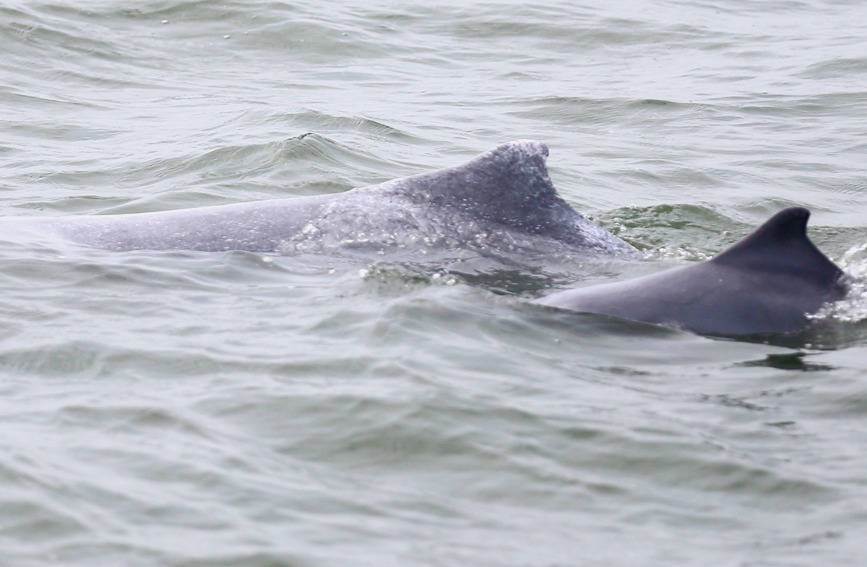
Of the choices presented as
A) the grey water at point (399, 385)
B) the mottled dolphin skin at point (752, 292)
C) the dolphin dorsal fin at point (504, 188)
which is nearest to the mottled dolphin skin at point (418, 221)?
the dolphin dorsal fin at point (504, 188)

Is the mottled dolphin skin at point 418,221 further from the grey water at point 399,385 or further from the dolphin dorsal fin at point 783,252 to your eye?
the dolphin dorsal fin at point 783,252

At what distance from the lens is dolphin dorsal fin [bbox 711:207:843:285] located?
18.5 ft

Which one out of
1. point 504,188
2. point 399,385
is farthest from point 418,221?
point 399,385

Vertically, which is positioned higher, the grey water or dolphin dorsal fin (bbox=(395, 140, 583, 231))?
dolphin dorsal fin (bbox=(395, 140, 583, 231))

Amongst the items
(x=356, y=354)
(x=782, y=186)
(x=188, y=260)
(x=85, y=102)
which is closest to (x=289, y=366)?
(x=356, y=354)

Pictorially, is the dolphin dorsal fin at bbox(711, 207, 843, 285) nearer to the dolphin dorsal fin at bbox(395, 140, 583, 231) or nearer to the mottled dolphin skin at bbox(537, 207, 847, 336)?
the mottled dolphin skin at bbox(537, 207, 847, 336)

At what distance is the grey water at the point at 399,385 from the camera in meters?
4.05

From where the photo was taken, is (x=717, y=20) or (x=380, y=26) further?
(x=717, y=20)

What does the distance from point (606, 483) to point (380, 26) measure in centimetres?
1248

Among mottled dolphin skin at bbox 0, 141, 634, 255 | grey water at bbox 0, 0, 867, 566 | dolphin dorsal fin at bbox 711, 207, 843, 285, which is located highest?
dolphin dorsal fin at bbox 711, 207, 843, 285

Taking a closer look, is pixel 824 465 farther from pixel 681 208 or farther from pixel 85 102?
pixel 85 102

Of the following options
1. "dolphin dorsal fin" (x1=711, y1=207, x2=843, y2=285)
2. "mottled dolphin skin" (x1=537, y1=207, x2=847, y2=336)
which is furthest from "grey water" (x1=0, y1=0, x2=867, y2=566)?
"dolphin dorsal fin" (x1=711, y1=207, x2=843, y2=285)

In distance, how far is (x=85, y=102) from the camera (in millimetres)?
12797

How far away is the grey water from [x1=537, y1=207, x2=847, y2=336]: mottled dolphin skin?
0.11 m
